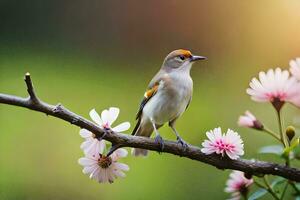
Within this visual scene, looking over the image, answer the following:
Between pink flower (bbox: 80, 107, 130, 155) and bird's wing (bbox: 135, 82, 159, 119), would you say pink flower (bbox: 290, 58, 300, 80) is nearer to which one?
pink flower (bbox: 80, 107, 130, 155)

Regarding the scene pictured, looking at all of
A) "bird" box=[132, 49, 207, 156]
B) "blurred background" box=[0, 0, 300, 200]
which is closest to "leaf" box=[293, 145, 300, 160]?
"bird" box=[132, 49, 207, 156]

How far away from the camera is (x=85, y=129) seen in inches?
26.8

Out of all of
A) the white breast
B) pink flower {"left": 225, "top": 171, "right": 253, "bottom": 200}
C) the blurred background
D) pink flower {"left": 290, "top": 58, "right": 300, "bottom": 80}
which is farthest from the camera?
the blurred background

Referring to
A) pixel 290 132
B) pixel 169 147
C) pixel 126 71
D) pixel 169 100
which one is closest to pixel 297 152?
pixel 290 132

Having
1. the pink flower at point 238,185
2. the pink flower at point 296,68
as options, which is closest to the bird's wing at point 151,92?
the pink flower at point 238,185

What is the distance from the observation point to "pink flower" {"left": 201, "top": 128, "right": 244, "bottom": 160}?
2.24 ft

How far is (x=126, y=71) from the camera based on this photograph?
229 cm

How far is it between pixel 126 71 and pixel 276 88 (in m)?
1.64

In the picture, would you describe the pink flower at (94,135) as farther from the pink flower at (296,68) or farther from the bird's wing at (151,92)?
the bird's wing at (151,92)

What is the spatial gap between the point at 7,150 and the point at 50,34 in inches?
28.4

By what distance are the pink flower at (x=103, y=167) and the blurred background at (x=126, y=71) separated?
0.90 metres

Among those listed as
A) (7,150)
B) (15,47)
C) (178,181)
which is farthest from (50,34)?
(178,181)

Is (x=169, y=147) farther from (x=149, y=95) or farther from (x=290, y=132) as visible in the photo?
(x=149, y=95)

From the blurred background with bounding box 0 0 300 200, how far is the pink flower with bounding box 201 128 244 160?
36.2 inches
